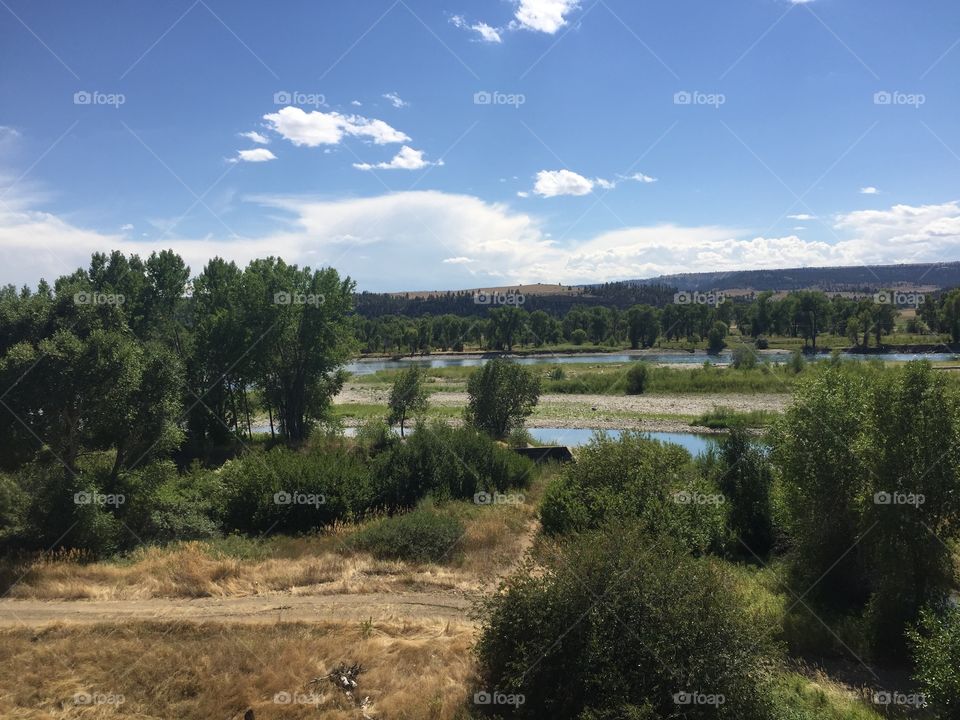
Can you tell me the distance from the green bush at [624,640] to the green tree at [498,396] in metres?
31.8

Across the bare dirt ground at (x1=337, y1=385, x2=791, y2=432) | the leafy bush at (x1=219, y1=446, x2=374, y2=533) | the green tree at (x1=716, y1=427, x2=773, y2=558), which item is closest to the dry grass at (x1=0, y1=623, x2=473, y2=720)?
the leafy bush at (x1=219, y1=446, x2=374, y2=533)

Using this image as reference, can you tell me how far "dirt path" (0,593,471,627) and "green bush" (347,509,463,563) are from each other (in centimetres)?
279

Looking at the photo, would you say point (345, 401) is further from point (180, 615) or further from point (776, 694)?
point (776, 694)

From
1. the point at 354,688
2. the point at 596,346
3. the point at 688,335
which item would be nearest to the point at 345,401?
the point at 354,688

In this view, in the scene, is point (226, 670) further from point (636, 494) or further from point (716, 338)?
point (716, 338)

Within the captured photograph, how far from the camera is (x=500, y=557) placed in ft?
63.6

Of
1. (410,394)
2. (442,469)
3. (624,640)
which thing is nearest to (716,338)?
(410,394)

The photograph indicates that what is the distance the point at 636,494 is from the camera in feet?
65.5

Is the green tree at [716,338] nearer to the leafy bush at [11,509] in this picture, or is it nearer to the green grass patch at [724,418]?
the green grass patch at [724,418]

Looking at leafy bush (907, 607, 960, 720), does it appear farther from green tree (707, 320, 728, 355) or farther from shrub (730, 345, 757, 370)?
green tree (707, 320, 728, 355)

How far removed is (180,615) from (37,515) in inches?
332

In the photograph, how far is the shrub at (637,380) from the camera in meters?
77.7

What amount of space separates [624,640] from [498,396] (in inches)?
1322

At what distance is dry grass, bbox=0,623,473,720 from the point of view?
12.0 m
